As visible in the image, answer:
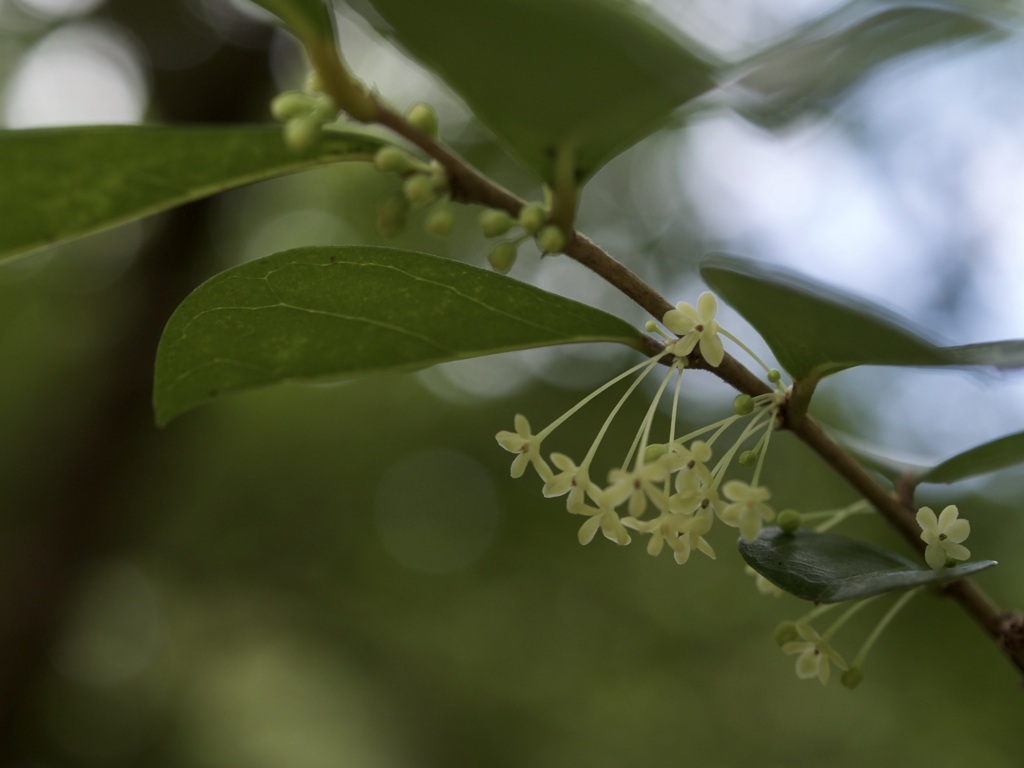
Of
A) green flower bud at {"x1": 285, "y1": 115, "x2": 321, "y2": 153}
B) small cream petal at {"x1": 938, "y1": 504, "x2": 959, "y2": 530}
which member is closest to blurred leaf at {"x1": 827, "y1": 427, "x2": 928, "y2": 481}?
small cream petal at {"x1": 938, "y1": 504, "x2": 959, "y2": 530}

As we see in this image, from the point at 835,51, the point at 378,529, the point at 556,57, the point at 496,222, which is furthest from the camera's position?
the point at 378,529

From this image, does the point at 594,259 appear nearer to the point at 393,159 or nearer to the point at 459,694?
the point at 393,159

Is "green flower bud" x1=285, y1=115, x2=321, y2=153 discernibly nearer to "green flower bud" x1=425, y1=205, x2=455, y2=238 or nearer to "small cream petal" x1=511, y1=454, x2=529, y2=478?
"green flower bud" x1=425, y1=205, x2=455, y2=238

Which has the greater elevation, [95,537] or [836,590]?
[95,537]

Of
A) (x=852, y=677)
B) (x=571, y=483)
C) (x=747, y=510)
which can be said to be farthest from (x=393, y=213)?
(x=852, y=677)

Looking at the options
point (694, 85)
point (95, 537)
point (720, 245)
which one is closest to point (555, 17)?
point (694, 85)

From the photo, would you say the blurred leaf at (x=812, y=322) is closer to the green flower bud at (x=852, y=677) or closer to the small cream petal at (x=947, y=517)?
the small cream petal at (x=947, y=517)

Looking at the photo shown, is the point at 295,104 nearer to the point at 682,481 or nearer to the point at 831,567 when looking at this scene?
the point at 682,481
